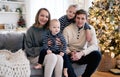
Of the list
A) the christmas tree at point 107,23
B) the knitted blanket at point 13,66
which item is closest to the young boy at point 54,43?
the knitted blanket at point 13,66

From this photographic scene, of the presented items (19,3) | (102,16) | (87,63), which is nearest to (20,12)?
(19,3)

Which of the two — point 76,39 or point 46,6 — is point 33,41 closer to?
point 76,39

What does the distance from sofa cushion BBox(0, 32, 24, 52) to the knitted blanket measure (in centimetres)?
41

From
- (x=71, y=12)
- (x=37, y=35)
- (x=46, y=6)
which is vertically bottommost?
(x=37, y=35)

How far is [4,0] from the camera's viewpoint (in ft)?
18.8

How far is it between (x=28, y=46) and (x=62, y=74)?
0.61 meters

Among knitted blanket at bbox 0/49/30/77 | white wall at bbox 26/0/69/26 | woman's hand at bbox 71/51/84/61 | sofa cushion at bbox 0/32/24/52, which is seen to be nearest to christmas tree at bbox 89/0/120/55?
woman's hand at bbox 71/51/84/61

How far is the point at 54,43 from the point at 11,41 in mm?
675

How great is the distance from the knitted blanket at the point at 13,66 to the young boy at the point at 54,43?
0.84 ft

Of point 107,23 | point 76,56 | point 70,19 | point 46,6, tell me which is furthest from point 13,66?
point 46,6

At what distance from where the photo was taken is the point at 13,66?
2.46 meters

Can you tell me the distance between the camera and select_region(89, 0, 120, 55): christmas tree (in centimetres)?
412

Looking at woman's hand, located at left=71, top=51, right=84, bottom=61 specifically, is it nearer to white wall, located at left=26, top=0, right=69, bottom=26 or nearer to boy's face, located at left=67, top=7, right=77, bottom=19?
boy's face, located at left=67, top=7, right=77, bottom=19

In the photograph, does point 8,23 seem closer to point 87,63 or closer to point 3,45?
point 3,45
